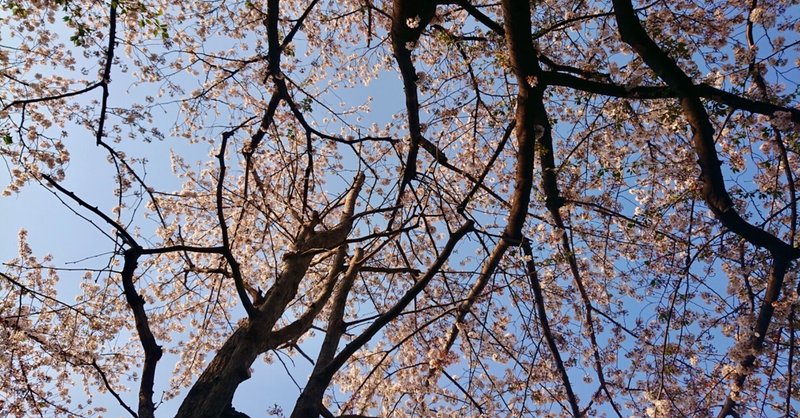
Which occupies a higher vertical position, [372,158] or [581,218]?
[372,158]

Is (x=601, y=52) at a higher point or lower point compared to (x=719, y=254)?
higher

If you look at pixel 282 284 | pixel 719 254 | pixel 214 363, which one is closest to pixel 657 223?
pixel 719 254

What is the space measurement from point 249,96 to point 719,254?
22.6 ft

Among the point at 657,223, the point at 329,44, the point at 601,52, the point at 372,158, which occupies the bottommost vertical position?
the point at 657,223

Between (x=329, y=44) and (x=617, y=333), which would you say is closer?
(x=617, y=333)

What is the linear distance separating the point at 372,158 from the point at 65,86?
180 inches

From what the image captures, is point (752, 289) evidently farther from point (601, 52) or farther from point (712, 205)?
point (601, 52)

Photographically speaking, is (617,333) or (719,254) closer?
A: (719,254)

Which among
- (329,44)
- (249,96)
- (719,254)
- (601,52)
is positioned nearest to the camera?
(719,254)

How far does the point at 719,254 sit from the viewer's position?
513 centimetres

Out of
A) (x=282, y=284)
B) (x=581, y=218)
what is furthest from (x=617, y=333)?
(x=282, y=284)

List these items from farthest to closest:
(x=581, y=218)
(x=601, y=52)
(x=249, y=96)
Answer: (x=249, y=96), (x=581, y=218), (x=601, y=52)

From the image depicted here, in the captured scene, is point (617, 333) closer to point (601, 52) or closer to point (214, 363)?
point (601, 52)

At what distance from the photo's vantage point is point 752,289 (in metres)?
5.33
